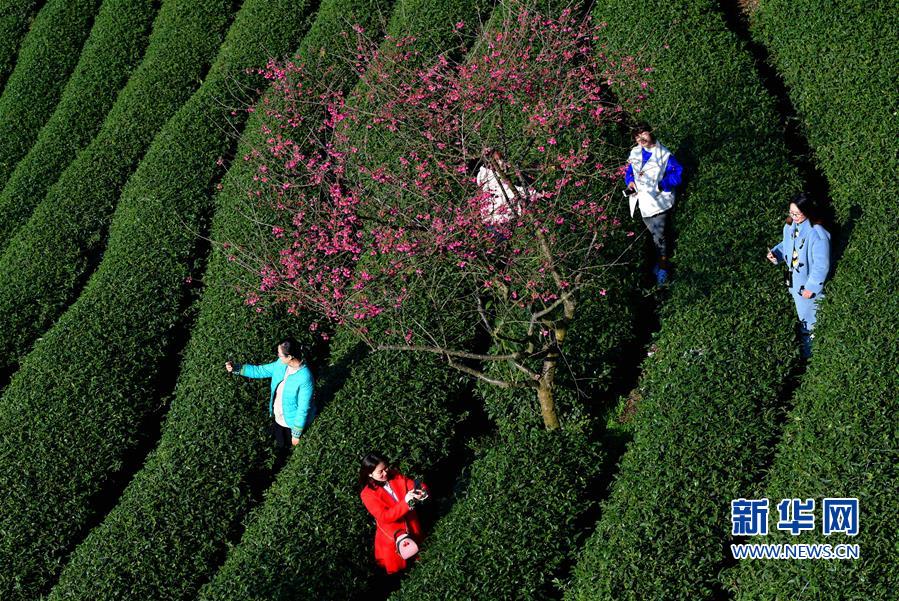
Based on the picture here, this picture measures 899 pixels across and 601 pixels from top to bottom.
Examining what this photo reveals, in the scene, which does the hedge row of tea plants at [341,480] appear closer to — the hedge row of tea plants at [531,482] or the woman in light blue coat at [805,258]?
the hedge row of tea plants at [531,482]

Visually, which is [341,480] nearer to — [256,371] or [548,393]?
[256,371]

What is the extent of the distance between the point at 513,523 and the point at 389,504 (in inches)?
46.7

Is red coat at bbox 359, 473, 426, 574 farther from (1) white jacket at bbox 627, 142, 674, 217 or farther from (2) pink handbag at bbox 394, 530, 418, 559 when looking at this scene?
(1) white jacket at bbox 627, 142, 674, 217

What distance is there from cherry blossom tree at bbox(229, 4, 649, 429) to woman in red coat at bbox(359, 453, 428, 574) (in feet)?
3.93

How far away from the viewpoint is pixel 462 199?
10453 mm

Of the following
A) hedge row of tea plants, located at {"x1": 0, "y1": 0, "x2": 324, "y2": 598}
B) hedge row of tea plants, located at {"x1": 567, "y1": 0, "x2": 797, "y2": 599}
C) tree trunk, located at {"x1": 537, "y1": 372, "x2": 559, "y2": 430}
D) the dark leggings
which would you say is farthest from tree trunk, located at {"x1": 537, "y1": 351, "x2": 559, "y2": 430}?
hedge row of tea plants, located at {"x1": 0, "y1": 0, "x2": 324, "y2": 598}

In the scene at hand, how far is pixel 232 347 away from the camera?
11344mm

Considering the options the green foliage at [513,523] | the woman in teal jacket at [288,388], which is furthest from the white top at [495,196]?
the woman in teal jacket at [288,388]

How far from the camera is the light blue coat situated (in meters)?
9.16

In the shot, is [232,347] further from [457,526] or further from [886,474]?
[886,474]

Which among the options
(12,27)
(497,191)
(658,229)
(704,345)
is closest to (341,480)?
(497,191)

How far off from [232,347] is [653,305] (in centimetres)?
510

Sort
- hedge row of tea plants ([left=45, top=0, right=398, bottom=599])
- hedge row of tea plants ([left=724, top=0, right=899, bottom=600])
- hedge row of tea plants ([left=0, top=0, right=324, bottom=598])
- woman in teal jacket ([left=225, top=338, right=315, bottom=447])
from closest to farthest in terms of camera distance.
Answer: hedge row of tea plants ([left=724, top=0, right=899, bottom=600])
hedge row of tea plants ([left=45, top=0, right=398, bottom=599])
woman in teal jacket ([left=225, top=338, right=315, bottom=447])
hedge row of tea plants ([left=0, top=0, right=324, bottom=598])

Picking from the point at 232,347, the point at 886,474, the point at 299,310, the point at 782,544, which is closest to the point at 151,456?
A: the point at 232,347
